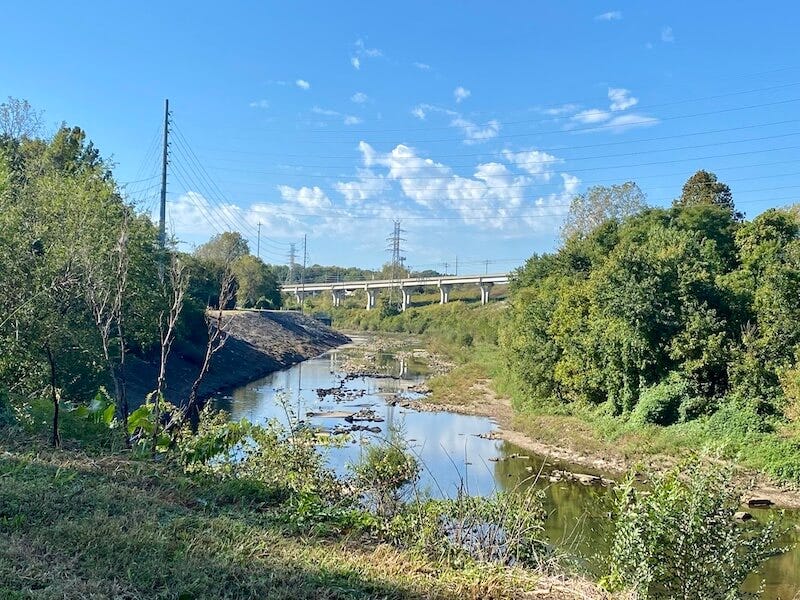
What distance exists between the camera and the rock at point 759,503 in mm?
16984

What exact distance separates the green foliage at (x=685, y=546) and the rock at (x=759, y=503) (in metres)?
13.8

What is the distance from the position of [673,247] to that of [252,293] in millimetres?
56645

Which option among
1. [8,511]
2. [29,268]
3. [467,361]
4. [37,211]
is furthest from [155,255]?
[467,361]

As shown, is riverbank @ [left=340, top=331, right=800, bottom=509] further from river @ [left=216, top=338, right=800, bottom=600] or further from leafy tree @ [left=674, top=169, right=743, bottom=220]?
leafy tree @ [left=674, top=169, right=743, bottom=220]

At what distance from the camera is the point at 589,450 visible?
75.5 ft

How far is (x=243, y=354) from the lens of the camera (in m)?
44.5

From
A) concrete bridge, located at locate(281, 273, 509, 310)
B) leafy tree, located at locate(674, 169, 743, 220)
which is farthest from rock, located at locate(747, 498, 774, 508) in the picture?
concrete bridge, located at locate(281, 273, 509, 310)

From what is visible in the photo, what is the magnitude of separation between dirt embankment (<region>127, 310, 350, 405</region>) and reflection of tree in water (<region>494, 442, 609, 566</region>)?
887cm

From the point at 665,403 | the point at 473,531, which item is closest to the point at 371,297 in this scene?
the point at 665,403

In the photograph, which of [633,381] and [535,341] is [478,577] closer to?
[633,381]

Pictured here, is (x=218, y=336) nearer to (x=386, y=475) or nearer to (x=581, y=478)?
(x=386, y=475)

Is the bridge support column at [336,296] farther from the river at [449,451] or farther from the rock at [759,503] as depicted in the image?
the rock at [759,503]

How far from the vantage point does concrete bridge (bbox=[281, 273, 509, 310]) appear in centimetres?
8481

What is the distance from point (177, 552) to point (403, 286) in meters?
88.8
